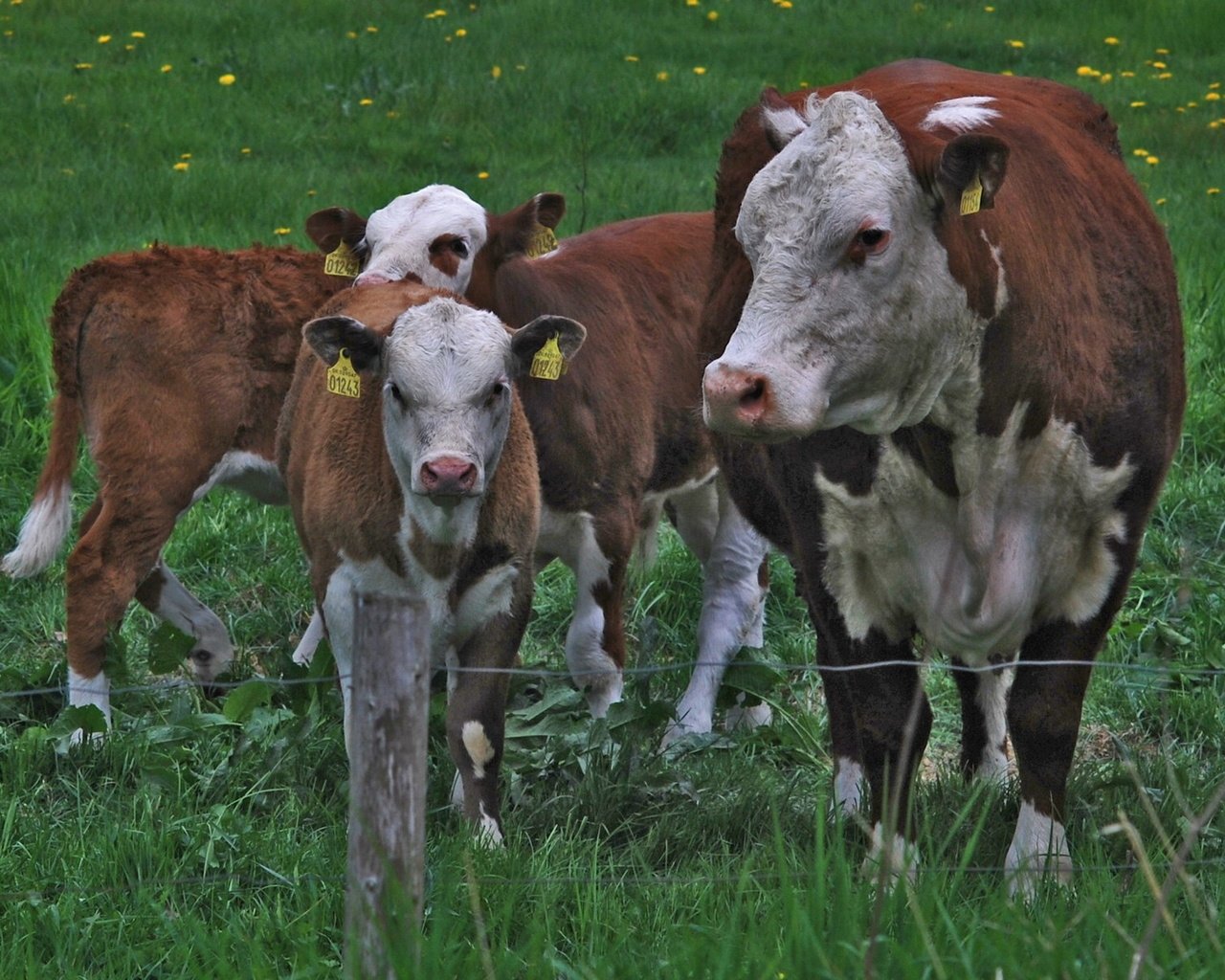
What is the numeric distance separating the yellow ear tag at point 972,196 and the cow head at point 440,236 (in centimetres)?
279

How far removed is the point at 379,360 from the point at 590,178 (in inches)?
235

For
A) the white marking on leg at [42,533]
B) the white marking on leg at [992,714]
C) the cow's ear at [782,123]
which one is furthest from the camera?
the white marking on leg at [42,533]

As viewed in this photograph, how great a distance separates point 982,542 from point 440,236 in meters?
2.68

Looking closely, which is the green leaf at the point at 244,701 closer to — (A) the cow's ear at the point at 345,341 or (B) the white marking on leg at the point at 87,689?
(B) the white marking on leg at the point at 87,689

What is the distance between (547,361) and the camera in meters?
5.26

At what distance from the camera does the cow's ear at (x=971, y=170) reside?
3607 mm

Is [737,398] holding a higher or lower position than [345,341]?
higher

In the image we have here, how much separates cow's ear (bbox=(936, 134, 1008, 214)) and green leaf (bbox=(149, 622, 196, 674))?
9.78 ft

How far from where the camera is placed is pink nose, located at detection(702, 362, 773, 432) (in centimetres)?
353

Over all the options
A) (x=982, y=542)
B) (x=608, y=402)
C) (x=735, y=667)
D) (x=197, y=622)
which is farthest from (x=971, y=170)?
(x=197, y=622)

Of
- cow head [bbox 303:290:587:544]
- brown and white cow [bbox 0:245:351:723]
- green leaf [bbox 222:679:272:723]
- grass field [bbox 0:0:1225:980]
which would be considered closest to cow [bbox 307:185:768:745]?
grass field [bbox 0:0:1225:980]

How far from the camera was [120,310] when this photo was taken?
6.19m

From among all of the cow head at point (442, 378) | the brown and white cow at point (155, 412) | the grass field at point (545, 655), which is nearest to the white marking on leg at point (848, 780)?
the grass field at point (545, 655)

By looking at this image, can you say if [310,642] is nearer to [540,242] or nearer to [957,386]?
[540,242]
